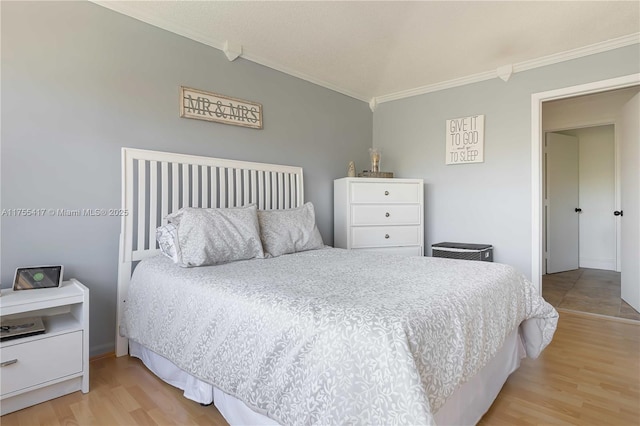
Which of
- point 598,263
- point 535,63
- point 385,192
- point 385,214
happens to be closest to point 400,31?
point 535,63

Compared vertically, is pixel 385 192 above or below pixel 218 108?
below

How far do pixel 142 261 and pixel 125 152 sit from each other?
2.37 feet

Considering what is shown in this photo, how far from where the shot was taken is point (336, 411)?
97cm

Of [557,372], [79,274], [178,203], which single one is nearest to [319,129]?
[178,203]

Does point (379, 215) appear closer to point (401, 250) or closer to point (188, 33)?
point (401, 250)

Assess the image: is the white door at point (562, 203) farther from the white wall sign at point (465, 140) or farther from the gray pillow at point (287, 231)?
the gray pillow at point (287, 231)

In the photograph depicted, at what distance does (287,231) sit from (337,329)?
1590 mm

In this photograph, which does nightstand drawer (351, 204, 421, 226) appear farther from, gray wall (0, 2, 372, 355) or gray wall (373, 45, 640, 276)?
gray wall (0, 2, 372, 355)

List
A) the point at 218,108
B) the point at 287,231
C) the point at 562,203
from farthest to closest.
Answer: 1. the point at 562,203
2. the point at 218,108
3. the point at 287,231

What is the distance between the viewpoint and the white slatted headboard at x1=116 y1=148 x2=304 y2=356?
2225 millimetres

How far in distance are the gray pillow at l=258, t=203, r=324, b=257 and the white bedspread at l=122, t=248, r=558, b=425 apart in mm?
461

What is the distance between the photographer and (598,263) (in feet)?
17.4

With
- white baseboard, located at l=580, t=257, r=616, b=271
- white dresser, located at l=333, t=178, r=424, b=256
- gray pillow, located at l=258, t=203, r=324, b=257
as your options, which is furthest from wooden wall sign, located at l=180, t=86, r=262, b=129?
white baseboard, located at l=580, t=257, r=616, b=271

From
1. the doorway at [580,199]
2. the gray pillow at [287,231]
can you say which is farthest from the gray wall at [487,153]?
the doorway at [580,199]
